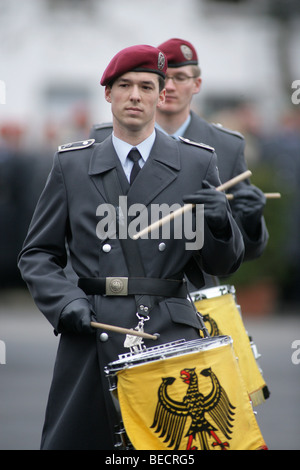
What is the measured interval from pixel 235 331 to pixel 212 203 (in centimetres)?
129

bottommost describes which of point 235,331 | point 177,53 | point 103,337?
point 235,331

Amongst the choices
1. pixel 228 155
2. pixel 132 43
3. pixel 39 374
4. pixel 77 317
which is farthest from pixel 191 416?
pixel 132 43

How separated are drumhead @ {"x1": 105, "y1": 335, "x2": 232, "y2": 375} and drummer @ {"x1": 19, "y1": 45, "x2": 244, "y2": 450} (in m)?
0.21

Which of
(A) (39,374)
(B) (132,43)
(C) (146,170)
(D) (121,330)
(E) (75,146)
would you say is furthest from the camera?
(B) (132,43)

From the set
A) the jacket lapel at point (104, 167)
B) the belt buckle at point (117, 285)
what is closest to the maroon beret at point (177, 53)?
the jacket lapel at point (104, 167)

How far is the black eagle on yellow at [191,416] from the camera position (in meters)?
Result: 4.26

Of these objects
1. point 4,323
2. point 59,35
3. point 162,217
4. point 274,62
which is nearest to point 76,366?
point 162,217

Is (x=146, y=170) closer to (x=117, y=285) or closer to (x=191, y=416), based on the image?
(x=117, y=285)

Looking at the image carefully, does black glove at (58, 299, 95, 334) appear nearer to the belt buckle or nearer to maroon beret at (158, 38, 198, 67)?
the belt buckle

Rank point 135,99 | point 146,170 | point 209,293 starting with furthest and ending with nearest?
point 209,293
point 146,170
point 135,99

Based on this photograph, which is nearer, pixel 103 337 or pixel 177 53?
pixel 103 337

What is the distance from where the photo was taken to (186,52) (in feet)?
20.7

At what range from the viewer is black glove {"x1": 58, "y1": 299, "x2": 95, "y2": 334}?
4.48 metres

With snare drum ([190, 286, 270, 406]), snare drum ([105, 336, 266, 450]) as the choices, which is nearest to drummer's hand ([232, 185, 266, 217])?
snare drum ([190, 286, 270, 406])
